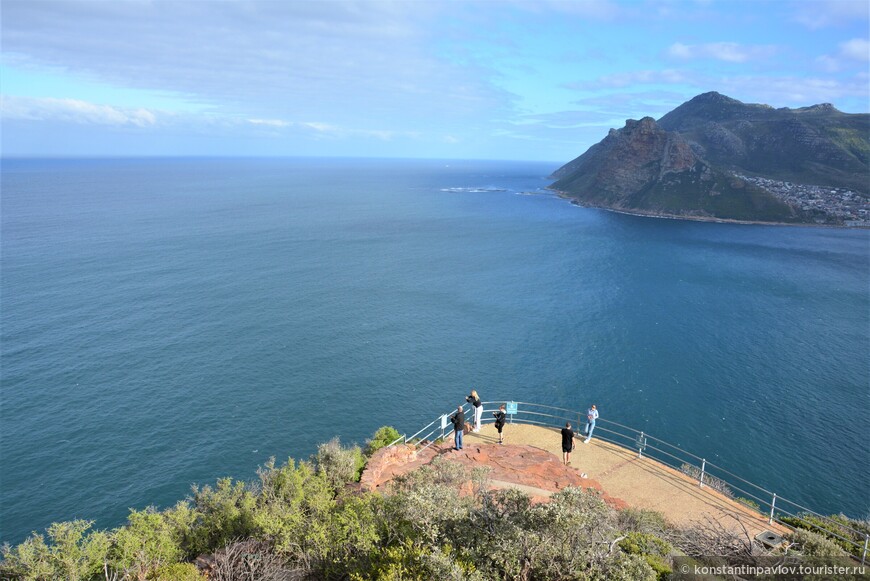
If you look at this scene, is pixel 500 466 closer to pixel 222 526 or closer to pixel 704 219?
pixel 222 526

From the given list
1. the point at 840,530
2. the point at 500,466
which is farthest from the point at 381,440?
the point at 840,530

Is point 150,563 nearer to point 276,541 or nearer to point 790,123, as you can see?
point 276,541

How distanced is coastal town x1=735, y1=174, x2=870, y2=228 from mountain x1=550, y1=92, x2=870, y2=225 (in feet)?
0.75

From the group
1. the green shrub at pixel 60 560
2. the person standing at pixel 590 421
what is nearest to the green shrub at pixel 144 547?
the green shrub at pixel 60 560

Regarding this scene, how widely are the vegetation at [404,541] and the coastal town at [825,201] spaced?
143175mm

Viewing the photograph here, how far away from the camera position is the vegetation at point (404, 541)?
792 cm

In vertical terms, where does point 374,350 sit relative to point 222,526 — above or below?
below

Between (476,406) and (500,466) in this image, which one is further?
(476,406)

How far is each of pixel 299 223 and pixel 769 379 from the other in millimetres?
91719

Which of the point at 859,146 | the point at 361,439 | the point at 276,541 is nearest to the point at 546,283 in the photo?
the point at 361,439

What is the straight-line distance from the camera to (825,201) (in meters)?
128

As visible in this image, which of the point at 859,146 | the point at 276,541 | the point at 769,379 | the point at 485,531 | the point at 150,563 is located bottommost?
the point at 769,379

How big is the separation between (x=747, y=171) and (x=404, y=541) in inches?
7167

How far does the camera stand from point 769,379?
136 feet
